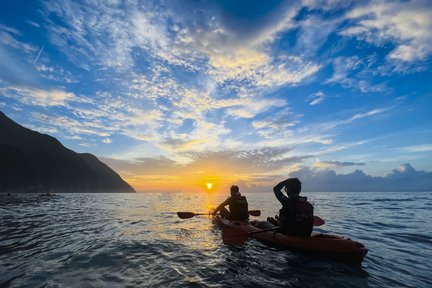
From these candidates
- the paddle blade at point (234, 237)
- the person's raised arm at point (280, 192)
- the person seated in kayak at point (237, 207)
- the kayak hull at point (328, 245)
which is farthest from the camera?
the person seated in kayak at point (237, 207)

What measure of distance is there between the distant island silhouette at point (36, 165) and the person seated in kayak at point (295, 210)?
141 meters

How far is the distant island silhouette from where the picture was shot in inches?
4835

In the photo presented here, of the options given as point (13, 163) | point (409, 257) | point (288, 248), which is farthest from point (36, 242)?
point (13, 163)

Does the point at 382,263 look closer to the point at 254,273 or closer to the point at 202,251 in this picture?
the point at 254,273

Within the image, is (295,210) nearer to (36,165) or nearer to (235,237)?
(235,237)

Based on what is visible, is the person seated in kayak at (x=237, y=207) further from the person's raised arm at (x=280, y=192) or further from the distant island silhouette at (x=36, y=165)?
the distant island silhouette at (x=36, y=165)

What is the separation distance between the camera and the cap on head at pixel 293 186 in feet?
29.5

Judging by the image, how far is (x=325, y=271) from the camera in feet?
24.3

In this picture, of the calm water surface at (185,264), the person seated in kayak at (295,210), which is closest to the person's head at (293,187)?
the person seated in kayak at (295,210)

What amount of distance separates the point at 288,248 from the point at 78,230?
10.8 metres

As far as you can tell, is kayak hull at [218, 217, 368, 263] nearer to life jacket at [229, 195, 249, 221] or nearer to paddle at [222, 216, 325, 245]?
paddle at [222, 216, 325, 245]

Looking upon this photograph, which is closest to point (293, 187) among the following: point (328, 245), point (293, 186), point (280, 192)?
point (293, 186)

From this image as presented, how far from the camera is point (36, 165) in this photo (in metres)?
149

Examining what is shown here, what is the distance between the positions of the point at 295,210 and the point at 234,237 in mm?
2666
